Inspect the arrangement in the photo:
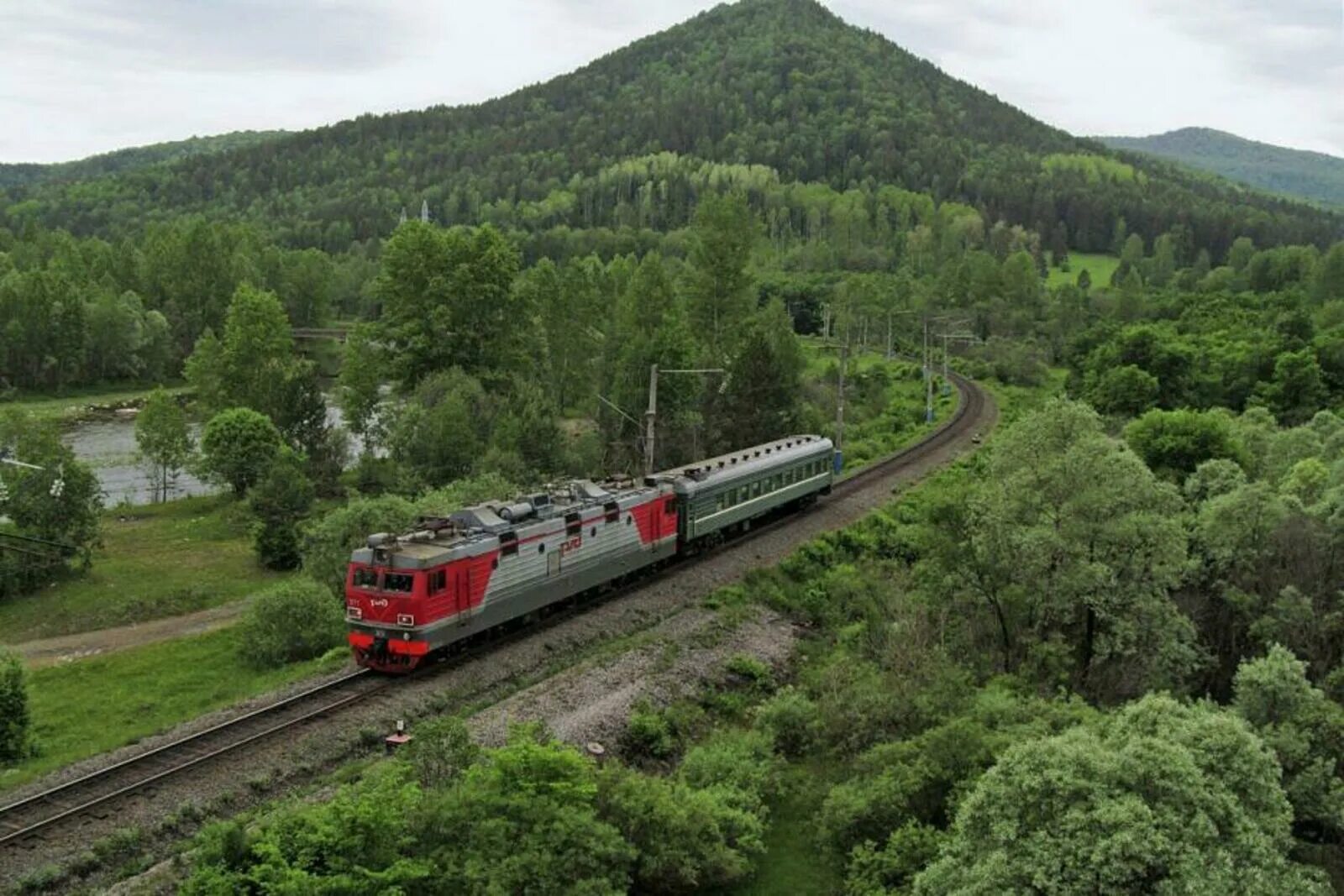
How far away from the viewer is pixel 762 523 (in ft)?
143

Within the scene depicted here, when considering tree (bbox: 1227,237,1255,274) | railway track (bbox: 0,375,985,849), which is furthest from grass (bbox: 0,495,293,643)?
tree (bbox: 1227,237,1255,274)

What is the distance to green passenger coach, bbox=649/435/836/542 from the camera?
120 feet

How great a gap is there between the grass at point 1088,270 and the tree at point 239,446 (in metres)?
113

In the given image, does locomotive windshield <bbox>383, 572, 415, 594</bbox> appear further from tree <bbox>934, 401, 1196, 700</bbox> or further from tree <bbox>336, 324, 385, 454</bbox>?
tree <bbox>336, 324, 385, 454</bbox>

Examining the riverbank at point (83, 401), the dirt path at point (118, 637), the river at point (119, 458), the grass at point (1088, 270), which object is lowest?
the river at point (119, 458)

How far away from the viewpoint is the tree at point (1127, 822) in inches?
563

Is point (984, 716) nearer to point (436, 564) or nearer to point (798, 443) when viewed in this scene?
point (436, 564)

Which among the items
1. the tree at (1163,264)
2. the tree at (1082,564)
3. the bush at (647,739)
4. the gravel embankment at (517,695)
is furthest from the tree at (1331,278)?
the bush at (647,739)

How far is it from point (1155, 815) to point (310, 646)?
22212 millimetres

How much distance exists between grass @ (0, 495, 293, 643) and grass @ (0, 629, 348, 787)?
5.81m

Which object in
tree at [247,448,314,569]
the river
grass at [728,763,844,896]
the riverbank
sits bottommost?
the river

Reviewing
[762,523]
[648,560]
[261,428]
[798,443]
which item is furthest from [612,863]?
[261,428]

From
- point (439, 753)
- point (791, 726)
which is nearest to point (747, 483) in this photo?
point (791, 726)

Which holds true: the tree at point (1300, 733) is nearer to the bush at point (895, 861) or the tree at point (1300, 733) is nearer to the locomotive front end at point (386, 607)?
the bush at point (895, 861)
